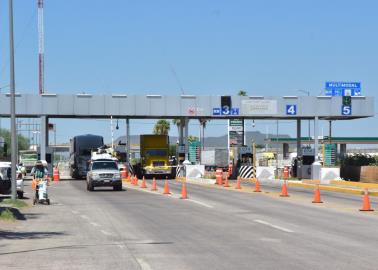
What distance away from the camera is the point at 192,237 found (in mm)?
16141

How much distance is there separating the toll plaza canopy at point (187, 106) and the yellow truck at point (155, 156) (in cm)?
350

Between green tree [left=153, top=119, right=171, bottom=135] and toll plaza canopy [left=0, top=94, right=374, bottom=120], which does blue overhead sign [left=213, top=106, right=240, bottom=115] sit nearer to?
toll plaza canopy [left=0, top=94, right=374, bottom=120]

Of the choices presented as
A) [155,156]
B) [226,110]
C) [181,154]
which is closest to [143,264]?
[226,110]

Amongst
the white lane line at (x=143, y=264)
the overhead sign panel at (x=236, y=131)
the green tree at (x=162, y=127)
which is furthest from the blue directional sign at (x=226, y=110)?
the green tree at (x=162, y=127)

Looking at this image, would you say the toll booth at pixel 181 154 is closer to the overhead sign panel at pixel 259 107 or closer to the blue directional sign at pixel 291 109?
the overhead sign panel at pixel 259 107

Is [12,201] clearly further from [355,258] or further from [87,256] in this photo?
[355,258]

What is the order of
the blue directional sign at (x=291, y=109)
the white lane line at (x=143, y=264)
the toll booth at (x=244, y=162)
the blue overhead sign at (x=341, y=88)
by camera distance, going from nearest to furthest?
the white lane line at (x=143, y=264) < the blue directional sign at (x=291, y=109) < the toll booth at (x=244, y=162) < the blue overhead sign at (x=341, y=88)

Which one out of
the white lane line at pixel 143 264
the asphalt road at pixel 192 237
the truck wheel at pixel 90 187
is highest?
the white lane line at pixel 143 264

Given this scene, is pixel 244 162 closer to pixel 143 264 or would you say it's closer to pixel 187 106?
pixel 187 106

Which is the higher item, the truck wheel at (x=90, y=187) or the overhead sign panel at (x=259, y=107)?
the overhead sign panel at (x=259, y=107)

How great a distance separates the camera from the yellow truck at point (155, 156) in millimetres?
62219

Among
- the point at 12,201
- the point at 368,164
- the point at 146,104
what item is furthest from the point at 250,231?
the point at 146,104

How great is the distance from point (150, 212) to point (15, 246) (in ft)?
32.3

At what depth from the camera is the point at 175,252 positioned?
1340 cm
